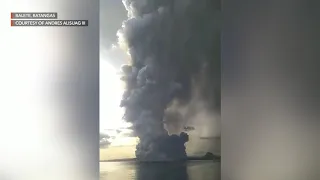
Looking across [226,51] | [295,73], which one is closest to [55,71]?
[226,51]

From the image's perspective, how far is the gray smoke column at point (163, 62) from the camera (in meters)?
1.60

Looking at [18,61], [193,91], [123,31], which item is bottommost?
[193,91]

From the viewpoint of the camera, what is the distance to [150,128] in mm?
1605

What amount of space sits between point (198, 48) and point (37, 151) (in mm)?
722

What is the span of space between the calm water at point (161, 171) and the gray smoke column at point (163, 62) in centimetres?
4

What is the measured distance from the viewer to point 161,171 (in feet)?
5.28

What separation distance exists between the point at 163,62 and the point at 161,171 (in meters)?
0.42

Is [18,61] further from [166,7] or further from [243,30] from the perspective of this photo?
[243,30]

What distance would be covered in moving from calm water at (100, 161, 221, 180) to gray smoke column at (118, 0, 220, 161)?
4cm

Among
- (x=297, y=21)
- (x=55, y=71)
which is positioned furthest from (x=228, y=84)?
(x=55, y=71)

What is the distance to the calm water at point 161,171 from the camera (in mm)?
1590

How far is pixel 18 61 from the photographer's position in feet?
5.17

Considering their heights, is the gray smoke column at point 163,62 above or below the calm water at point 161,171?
above

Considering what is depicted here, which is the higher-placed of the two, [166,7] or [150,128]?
[166,7]
